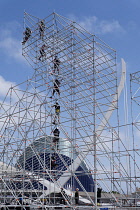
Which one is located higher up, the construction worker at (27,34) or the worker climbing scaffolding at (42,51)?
the construction worker at (27,34)

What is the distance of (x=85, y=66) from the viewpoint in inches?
906

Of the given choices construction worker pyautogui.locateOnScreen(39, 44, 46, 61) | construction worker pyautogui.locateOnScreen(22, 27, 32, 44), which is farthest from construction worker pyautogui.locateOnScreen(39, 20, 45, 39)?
construction worker pyautogui.locateOnScreen(22, 27, 32, 44)

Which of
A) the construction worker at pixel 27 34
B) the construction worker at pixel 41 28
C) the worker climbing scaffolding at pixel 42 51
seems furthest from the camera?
the construction worker at pixel 27 34

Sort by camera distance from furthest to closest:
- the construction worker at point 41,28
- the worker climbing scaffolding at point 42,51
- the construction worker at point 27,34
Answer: the construction worker at point 27,34 → the worker climbing scaffolding at point 42,51 → the construction worker at point 41,28

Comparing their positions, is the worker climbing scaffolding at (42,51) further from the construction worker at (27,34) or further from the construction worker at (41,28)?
the construction worker at (27,34)

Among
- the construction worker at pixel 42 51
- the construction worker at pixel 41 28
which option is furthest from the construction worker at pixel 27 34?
the construction worker at pixel 42 51

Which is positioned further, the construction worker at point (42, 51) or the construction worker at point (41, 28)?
the construction worker at point (42, 51)

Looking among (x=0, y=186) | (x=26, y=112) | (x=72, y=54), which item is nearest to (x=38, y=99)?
(x=26, y=112)

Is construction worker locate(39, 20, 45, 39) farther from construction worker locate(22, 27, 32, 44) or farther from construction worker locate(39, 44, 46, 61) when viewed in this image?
construction worker locate(22, 27, 32, 44)

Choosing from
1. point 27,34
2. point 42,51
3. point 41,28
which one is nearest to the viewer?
point 41,28

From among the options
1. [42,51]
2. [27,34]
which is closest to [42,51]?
[42,51]

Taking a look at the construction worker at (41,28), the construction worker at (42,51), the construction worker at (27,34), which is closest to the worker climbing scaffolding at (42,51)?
the construction worker at (42,51)

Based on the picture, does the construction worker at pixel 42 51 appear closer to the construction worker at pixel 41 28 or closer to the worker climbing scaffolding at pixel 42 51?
the worker climbing scaffolding at pixel 42 51

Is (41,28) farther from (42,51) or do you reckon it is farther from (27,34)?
(42,51)
